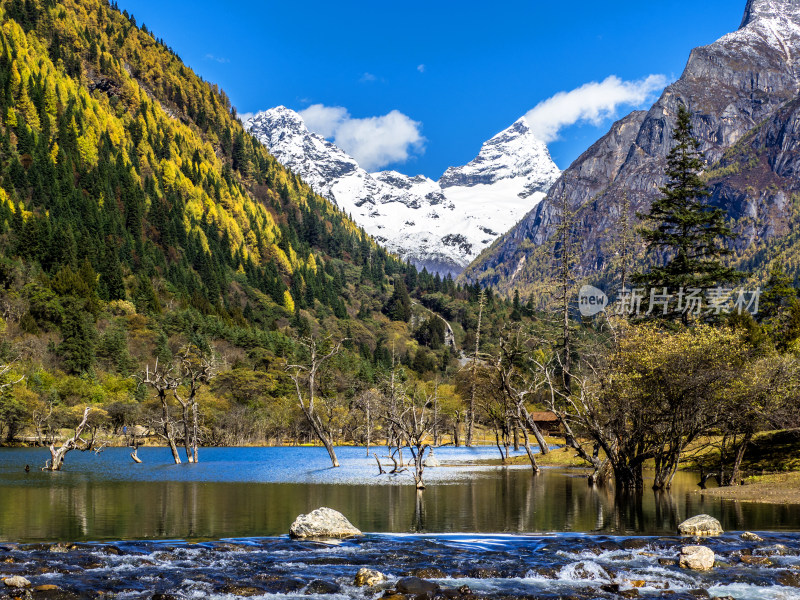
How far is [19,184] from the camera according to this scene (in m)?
158

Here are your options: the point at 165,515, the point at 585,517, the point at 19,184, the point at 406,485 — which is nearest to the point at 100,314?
the point at 19,184

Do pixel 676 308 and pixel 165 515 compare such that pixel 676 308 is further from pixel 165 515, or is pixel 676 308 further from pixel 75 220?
pixel 75 220

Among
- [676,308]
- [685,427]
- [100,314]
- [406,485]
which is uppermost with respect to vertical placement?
[100,314]

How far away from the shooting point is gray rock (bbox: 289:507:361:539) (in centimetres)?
2447

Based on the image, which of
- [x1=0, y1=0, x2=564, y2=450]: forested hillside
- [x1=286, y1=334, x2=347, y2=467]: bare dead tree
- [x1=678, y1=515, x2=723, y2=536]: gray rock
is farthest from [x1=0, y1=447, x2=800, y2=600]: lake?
[x1=0, y1=0, x2=564, y2=450]: forested hillside

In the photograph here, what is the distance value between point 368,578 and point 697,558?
950 centimetres

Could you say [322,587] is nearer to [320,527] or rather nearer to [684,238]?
[320,527]

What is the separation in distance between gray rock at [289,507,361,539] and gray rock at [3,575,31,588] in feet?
31.3

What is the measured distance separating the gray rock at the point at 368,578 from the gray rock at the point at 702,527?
12.4m

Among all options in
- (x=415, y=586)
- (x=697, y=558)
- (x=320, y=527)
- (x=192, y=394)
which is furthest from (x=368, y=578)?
(x=192, y=394)

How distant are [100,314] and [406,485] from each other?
329ft

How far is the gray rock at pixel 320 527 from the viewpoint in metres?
24.5

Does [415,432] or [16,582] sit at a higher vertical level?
[415,432]

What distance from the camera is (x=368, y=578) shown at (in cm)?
1803
